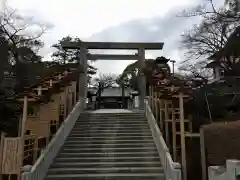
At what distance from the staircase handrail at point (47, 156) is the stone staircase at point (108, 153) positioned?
0.20 metres

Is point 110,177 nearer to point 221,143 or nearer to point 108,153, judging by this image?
point 108,153

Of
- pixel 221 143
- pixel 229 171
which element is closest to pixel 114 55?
pixel 221 143

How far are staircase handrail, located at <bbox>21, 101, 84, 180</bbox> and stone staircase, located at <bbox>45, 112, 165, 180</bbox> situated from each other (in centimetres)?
20

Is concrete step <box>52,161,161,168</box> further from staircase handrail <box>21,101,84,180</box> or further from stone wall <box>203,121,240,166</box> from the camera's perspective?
stone wall <box>203,121,240,166</box>

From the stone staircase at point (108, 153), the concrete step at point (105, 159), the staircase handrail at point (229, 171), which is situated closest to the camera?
the staircase handrail at point (229, 171)

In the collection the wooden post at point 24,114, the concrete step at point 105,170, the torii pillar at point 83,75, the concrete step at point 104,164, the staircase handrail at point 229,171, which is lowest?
the concrete step at point 105,170

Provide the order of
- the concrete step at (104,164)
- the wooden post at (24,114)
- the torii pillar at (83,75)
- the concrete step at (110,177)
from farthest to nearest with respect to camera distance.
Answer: the torii pillar at (83,75), the concrete step at (104,164), the wooden post at (24,114), the concrete step at (110,177)

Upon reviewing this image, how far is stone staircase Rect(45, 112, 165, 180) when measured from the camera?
8570 mm

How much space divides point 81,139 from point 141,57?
304 inches

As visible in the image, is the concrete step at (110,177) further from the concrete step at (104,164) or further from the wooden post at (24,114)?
the wooden post at (24,114)

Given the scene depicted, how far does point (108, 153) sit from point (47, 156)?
6.88 feet

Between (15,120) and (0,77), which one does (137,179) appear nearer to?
(15,120)

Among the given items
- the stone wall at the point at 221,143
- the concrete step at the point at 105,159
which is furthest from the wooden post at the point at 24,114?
the stone wall at the point at 221,143

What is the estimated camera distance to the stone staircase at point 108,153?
8570 millimetres
